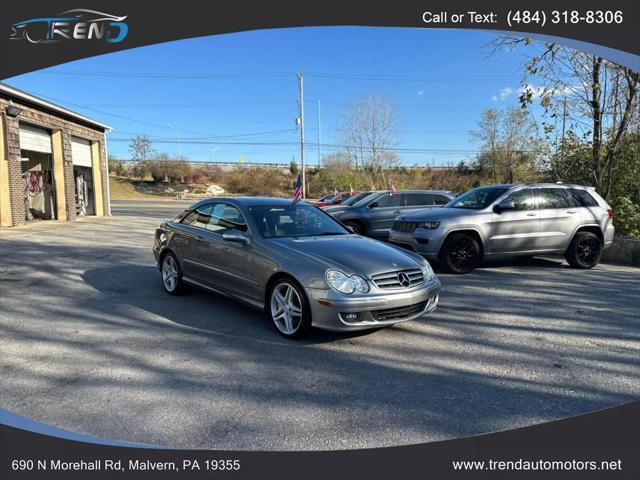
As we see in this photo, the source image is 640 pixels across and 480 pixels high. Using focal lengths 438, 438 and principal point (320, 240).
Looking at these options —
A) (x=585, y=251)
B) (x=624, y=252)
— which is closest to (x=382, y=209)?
(x=585, y=251)

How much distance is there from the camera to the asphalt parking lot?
3.08 meters

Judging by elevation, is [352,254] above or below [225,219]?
below

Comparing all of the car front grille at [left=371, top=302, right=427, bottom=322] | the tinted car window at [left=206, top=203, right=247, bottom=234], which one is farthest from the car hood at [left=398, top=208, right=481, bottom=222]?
the tinted car window at [left=206, top=203, right=247, bottom=234]

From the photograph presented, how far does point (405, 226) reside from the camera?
29.1 ft

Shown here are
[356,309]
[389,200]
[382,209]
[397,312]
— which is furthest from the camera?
[389,200]

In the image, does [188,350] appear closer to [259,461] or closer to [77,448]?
[77,448]

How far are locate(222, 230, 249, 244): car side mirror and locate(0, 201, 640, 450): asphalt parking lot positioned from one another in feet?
3.24

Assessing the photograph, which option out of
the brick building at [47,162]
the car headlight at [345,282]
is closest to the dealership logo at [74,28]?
the car headlight at [345,282]

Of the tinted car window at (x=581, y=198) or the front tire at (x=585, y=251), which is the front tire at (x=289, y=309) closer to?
the front tire at (x=585, y=251)

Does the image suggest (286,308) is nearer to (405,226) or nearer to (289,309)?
(289,309)

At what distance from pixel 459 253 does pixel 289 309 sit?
4.79 meters

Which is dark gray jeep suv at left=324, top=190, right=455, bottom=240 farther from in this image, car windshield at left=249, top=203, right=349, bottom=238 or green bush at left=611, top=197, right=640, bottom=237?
car windshield at left=249, top=203, right=349, bottom=238

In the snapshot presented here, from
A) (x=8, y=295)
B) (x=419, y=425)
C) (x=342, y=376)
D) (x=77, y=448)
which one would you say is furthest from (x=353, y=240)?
(x=8, y=295)

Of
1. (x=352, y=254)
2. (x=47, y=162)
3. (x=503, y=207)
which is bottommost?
(x=352, y=254)
